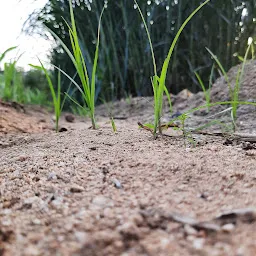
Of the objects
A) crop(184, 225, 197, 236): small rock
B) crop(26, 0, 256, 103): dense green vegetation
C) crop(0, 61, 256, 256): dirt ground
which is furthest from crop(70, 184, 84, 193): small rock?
crop(26, 0, 256, 103): dense green vegetation

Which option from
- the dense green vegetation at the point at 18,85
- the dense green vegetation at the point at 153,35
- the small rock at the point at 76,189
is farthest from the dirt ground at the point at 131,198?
the dense green vegetation at the point at 153,35

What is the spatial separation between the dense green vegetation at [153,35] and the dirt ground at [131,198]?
1976mm

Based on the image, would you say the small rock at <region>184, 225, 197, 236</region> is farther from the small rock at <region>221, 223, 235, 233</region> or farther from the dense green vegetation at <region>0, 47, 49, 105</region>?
the dense green vegetation at <region>0, 47, 49, 105</region>

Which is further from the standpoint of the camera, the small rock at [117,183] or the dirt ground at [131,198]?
the small rock at [117,183]

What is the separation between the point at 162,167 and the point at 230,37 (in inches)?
92.4

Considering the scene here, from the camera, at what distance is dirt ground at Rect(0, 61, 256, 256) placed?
17.3 inches

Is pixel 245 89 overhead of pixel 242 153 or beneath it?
overhead

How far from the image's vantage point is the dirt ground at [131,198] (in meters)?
0.44

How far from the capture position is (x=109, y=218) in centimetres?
51

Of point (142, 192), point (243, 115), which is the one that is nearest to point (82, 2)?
point (243, 115)

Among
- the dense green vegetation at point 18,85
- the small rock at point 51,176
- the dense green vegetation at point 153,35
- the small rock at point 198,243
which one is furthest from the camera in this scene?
the dense green vegetation at point 153,35

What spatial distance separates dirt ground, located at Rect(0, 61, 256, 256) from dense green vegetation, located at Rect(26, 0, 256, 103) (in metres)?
1.98

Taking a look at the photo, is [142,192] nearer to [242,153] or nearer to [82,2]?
[242,153]

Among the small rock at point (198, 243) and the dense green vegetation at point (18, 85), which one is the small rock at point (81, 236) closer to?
the small rock at point (198, 243)
